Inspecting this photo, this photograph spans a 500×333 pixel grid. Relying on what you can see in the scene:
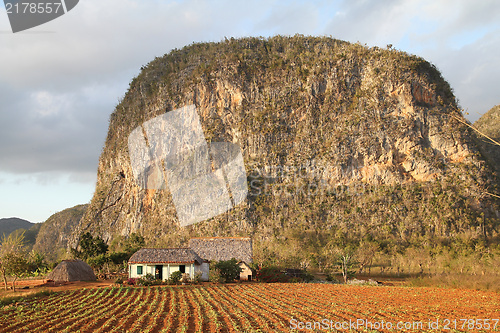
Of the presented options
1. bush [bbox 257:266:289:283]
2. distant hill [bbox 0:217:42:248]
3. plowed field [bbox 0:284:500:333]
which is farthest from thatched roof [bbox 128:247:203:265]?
distant hill [bbox 0:217:42:248]

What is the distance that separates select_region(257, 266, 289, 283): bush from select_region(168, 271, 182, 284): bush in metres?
8.47

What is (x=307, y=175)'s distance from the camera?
76875mm

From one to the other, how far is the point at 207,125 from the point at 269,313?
68.1m

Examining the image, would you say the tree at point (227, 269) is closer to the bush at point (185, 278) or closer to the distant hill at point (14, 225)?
the bush at point (185, 278)

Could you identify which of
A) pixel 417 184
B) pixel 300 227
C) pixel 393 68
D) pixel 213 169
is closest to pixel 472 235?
pixel 417 184

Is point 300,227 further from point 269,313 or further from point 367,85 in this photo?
point 269,313

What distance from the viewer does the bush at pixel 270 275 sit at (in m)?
45.0

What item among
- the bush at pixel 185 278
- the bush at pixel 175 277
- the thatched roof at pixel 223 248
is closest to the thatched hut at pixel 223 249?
the thatched roof at pixel 223 248

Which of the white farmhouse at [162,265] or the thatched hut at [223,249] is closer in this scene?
the white farmhouse at [162,265]

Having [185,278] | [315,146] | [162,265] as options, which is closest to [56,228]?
[315,146]

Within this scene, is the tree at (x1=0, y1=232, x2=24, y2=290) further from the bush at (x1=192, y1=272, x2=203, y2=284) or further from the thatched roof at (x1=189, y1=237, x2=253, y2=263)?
the thatched roof at (x1=189, y1=237, x2=253, y2=263)

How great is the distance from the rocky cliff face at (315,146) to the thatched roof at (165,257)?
2110cm

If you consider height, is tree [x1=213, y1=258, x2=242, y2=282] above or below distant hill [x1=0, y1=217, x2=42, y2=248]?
below

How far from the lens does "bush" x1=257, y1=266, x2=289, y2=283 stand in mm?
45031
